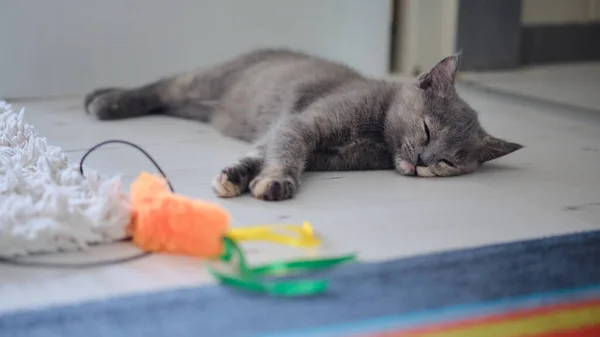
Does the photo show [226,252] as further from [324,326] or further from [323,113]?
[323,113]

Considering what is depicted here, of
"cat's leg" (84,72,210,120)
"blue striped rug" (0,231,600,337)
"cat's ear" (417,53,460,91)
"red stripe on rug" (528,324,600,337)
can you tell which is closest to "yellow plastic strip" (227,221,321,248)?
"blue striped rug" (0,231,600,337)

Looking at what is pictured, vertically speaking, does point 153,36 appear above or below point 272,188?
above

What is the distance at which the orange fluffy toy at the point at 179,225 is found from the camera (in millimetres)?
1108

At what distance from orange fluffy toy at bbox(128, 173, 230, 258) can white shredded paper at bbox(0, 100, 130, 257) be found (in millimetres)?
53

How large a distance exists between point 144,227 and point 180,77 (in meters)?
1.21

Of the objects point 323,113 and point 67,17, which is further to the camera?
point 67,17

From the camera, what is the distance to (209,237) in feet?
3.65

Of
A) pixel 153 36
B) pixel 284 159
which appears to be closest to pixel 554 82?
pixel 153 36

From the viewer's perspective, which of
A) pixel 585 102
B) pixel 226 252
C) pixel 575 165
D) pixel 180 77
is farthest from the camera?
pixel 585 102

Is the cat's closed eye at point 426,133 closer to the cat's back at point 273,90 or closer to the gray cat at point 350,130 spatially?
the gray cat at point 350,130

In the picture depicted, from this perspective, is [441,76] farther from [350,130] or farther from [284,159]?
[284,159]

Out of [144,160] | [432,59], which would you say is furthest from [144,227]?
[432,59]

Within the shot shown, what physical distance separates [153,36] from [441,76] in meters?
1.49

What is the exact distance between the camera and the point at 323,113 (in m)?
1.67
